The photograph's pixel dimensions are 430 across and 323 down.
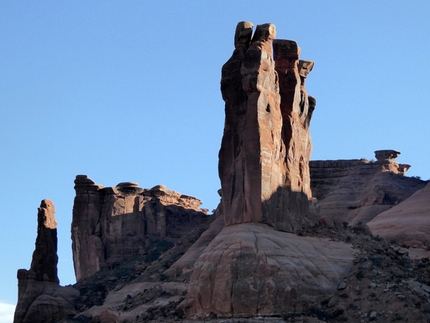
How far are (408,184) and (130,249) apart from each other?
26.2 meters

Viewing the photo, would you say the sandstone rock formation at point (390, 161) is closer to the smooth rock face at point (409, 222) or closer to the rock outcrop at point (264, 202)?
the smooth rock face at point (409, 222)

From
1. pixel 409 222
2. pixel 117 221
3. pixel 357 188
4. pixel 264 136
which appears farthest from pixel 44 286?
pixel 264 136

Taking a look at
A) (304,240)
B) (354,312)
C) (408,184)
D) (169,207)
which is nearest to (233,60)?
(304,240)

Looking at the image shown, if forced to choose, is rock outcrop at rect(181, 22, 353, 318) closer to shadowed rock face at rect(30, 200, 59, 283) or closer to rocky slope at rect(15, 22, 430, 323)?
rocky slope at rect(15, 22, 430, 323)

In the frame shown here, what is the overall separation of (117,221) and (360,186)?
22.9 metres

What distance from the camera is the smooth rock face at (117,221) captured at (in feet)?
361

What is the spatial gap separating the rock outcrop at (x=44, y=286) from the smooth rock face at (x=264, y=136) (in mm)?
25847

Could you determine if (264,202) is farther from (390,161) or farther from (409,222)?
(390,161)

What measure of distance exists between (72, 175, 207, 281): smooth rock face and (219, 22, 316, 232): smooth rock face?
4007 cm

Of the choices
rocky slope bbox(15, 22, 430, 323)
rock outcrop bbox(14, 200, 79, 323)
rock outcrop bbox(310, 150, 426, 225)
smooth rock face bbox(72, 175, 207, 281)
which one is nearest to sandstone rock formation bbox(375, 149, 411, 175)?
rock outcrop bbox(310, 150, 426, 225)

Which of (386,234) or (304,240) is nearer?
(304,240)

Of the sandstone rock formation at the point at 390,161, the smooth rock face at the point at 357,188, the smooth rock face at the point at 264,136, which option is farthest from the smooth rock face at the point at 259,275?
the sandstone rock formation at the point at 390,161

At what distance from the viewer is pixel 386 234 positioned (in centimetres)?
8369

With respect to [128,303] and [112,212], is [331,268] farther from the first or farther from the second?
[112,212]
